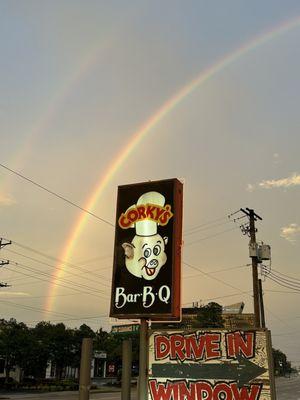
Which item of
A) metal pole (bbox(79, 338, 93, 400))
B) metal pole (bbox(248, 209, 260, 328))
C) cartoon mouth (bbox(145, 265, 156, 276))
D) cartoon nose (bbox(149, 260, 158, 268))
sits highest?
metal pole (bbox(248, 209, 260, 328))

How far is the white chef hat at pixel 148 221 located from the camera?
11962 millimetres

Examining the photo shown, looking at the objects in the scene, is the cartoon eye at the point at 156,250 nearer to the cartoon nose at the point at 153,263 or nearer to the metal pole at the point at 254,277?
the cartoon nose at the point at 153,263

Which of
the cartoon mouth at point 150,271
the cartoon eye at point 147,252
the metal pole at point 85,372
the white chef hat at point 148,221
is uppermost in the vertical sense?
the white chef hat at point 148,221

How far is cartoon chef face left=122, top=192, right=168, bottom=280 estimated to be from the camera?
11656mm

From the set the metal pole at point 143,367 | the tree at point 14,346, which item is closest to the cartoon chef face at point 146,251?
the metal pole at point 143,367

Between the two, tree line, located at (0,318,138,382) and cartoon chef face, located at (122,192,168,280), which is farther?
tree line, located at (0,318,138,382)

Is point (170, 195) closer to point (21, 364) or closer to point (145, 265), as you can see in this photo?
point (145, 265)

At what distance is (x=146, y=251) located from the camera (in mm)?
11844

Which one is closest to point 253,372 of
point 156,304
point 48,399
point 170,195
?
point 156,304

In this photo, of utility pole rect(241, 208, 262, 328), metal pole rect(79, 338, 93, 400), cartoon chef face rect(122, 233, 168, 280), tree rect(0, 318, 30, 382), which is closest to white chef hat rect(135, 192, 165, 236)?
cartoon chef face rect(122, 233, 168, 280)

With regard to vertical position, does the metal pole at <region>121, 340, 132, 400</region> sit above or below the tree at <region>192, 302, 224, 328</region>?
below

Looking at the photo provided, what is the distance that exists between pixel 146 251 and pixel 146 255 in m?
0.10

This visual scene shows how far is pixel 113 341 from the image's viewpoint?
106250 mm

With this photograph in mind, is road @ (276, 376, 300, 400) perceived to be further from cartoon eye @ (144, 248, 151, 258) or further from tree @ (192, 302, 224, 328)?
cartoon eye @ (144, 248, 151, 258)
